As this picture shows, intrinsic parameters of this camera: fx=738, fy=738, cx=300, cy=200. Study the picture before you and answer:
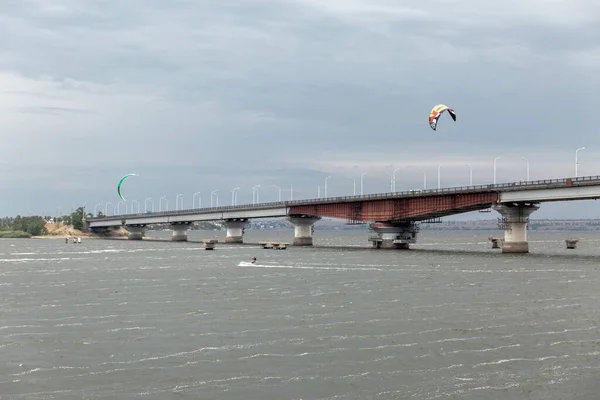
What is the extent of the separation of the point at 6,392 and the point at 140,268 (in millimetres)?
68231

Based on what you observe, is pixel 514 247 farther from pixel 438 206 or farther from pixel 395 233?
pixel 395 233

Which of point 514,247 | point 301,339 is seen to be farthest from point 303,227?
point 301,339

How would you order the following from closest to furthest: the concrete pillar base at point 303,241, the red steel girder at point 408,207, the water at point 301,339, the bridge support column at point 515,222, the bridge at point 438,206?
the water at point 301,339
the bridge at point 438,206
the bridge support column at point 515,222
the red steel girder at point 408,207
the concrete pillar base at point 303,241

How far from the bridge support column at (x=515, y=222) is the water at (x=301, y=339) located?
5692 centimetres

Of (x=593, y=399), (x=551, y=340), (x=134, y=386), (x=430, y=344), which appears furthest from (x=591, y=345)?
(x=134, y=386)

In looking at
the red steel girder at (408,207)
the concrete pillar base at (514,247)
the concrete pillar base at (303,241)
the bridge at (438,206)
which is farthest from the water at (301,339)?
the concrete pillar base at (303,241)

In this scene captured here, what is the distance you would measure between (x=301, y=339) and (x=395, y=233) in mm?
115679

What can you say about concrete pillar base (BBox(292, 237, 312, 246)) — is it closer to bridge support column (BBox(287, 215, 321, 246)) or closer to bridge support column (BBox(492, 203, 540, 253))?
bridge support column (BBox(287, 215, 321, 246))

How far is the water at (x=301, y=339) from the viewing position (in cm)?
3022

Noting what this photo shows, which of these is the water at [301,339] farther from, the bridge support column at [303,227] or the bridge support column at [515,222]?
the bridge support column at [303,227]

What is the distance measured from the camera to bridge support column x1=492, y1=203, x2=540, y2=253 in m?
128

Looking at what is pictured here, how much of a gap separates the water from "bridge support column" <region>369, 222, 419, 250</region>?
7957cm

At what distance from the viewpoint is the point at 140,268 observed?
96.8 m

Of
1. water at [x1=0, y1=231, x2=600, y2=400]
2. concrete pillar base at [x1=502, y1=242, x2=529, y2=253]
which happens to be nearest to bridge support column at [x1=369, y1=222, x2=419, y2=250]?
concrete pillar base at [x1=502, y1=242, x2=529, y2=253]
